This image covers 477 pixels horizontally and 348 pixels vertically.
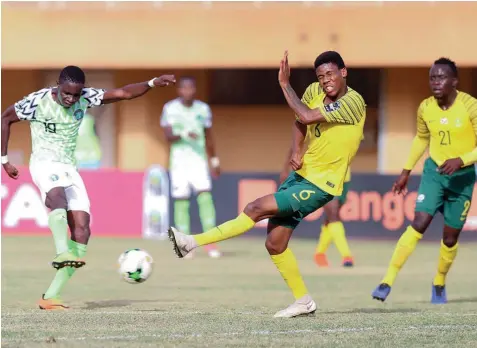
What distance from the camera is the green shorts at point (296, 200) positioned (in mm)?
9672

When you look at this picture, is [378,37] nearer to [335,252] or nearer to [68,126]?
[335,252]

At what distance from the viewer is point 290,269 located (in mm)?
10062

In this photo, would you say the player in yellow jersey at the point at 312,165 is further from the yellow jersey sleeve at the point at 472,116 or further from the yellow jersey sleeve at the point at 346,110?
the yellow jersey sleeve at the point at 472,116

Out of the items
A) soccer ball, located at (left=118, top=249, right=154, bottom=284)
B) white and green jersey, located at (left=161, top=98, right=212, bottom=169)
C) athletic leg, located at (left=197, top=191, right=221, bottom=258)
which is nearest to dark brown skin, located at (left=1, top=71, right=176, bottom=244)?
soccer ball, located at (left=118, top=249, right=154, bottom=284)

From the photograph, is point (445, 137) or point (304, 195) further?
point (445, 137)

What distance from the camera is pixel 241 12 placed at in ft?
85.7

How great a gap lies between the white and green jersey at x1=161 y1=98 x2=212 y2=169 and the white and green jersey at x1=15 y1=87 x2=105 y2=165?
21.8ft

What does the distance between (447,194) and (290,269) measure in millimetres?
2488

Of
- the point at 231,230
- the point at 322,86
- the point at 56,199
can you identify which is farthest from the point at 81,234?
the point at 322,86

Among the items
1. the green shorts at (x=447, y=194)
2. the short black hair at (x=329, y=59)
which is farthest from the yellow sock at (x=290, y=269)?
the green shorts at (x=447, y=194)

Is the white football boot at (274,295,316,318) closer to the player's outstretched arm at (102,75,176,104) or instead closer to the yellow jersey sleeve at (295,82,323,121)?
the yellow jersey sleeve at (295,82,323,121)

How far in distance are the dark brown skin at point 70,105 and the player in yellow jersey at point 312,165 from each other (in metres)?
1.57

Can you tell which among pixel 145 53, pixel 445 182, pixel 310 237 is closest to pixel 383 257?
pixel 310 237

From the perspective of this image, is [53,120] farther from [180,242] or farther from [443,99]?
[443,99]
